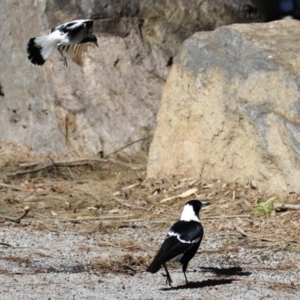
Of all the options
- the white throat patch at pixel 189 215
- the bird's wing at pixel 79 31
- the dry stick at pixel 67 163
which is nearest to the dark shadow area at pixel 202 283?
the white throat patch at pixel 189 215

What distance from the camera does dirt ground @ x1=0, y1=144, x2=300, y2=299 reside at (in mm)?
7328

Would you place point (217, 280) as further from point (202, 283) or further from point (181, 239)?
point (181, 239)

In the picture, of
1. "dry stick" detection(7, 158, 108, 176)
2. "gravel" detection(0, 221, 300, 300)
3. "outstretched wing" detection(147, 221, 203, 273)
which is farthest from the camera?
"dry stick" detection(7, 158, 108, 176)

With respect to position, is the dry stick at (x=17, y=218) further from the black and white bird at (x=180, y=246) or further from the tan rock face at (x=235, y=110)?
the black and white bird at (x=180, y=246)

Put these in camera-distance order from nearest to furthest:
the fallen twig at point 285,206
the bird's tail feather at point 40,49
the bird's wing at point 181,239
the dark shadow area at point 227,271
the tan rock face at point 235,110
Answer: the bird's wing at point 181,239 → the dark shadow area at point 227,271 → the fallen twig at point 285,206 → the tan rock face at point 235,110 → the bird's tail feather at point 40,49

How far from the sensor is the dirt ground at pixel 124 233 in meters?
7.33

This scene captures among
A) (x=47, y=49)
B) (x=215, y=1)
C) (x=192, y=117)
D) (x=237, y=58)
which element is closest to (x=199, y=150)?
(x=192, y=117)

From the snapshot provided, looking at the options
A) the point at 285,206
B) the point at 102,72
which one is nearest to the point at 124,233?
the point at 285,206

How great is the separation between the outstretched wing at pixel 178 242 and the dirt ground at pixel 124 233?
0.22 m

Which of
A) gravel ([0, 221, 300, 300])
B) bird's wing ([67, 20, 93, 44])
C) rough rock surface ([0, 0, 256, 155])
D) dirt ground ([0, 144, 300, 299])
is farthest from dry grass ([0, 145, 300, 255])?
bird's wing ([67, 20, 93, 44])

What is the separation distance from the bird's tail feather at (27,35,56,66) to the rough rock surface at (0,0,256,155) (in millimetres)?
1968

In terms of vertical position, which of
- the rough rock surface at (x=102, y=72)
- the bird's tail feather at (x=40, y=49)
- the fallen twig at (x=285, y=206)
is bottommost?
the fallen twig at (x=285, y=206)

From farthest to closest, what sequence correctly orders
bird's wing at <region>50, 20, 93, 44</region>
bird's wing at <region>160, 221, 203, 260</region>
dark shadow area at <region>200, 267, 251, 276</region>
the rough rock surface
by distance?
the rough rock surface → bird's wing at <region>50, 20, 93, 44</region> → dark shadow area at <region>200, 267, 251, 276</region> → bird's wing at <region>160, 221, 203, 260</region>

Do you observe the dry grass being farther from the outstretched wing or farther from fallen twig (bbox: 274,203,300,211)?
the outstretched wing
